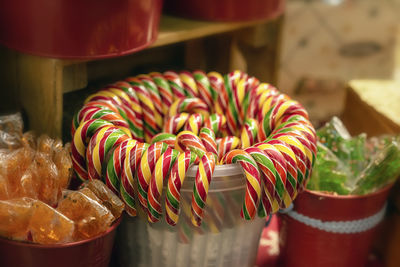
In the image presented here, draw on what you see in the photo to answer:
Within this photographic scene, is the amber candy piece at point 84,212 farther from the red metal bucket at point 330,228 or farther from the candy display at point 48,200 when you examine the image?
the red metal bucket at point 330,228

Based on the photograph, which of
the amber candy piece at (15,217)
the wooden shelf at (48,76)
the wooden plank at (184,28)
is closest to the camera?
the amber candy piece at (15,217)

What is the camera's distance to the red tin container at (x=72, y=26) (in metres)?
1.05

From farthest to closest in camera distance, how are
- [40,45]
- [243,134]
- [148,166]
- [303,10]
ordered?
[303,10] < [243,134] < [40,45] < [148,166]

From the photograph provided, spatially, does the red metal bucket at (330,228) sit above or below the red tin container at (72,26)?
below

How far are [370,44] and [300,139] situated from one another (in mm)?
1196

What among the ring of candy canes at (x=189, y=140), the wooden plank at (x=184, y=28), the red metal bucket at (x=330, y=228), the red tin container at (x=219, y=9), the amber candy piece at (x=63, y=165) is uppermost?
the red tin container at (x=219, y=9)

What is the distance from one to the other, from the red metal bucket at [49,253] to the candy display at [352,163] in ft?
1.77

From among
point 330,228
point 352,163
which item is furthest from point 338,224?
point 352,163

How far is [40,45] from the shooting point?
3.59 feet

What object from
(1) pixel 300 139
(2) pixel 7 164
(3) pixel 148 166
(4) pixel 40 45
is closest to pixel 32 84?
(4) pixel 40 45

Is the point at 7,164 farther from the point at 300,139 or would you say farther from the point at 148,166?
the point at 300,139

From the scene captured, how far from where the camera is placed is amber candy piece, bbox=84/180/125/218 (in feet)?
3.39

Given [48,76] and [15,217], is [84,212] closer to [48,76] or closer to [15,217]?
[15,217]

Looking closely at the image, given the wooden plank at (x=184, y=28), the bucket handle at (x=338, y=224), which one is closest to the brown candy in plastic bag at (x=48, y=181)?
the wooden plank at (x=184, y=28)
